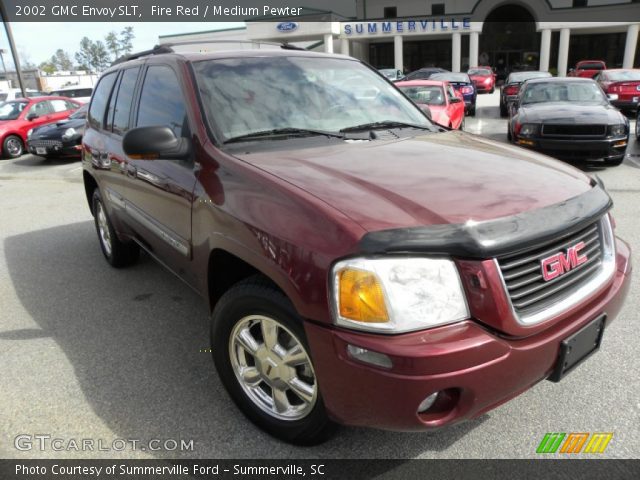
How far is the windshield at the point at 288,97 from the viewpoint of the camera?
2777 mm

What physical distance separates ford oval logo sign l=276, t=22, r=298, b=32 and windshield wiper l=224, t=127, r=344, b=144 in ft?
130

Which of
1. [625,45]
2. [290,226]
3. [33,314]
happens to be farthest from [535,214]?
[625,45]

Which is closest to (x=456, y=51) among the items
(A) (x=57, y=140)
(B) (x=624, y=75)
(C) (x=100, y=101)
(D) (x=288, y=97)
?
(B) (x=624, y=75)

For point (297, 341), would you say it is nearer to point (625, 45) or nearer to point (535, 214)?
point (535, 214)

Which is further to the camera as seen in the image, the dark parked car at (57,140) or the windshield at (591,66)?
the windshield at (591,66)

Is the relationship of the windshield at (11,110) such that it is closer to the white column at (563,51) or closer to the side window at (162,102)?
the side window at (162,102)

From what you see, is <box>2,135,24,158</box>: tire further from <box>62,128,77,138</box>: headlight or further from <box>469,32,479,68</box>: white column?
<box>469,32,479,68</box>: white column

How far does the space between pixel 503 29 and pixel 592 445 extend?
47.8m

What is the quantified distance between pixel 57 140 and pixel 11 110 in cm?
371

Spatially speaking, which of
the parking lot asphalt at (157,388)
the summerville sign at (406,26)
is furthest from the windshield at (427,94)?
the summerville sign at (406,26)

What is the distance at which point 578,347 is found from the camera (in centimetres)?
205

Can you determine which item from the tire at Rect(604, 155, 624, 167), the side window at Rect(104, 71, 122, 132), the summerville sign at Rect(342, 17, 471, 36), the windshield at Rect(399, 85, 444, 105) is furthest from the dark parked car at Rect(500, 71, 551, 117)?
the summerville sign at Rect(342, 17, 471, 36)

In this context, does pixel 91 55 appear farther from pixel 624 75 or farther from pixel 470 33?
pixel 624 75

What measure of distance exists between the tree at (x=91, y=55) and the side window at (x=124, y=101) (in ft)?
447
